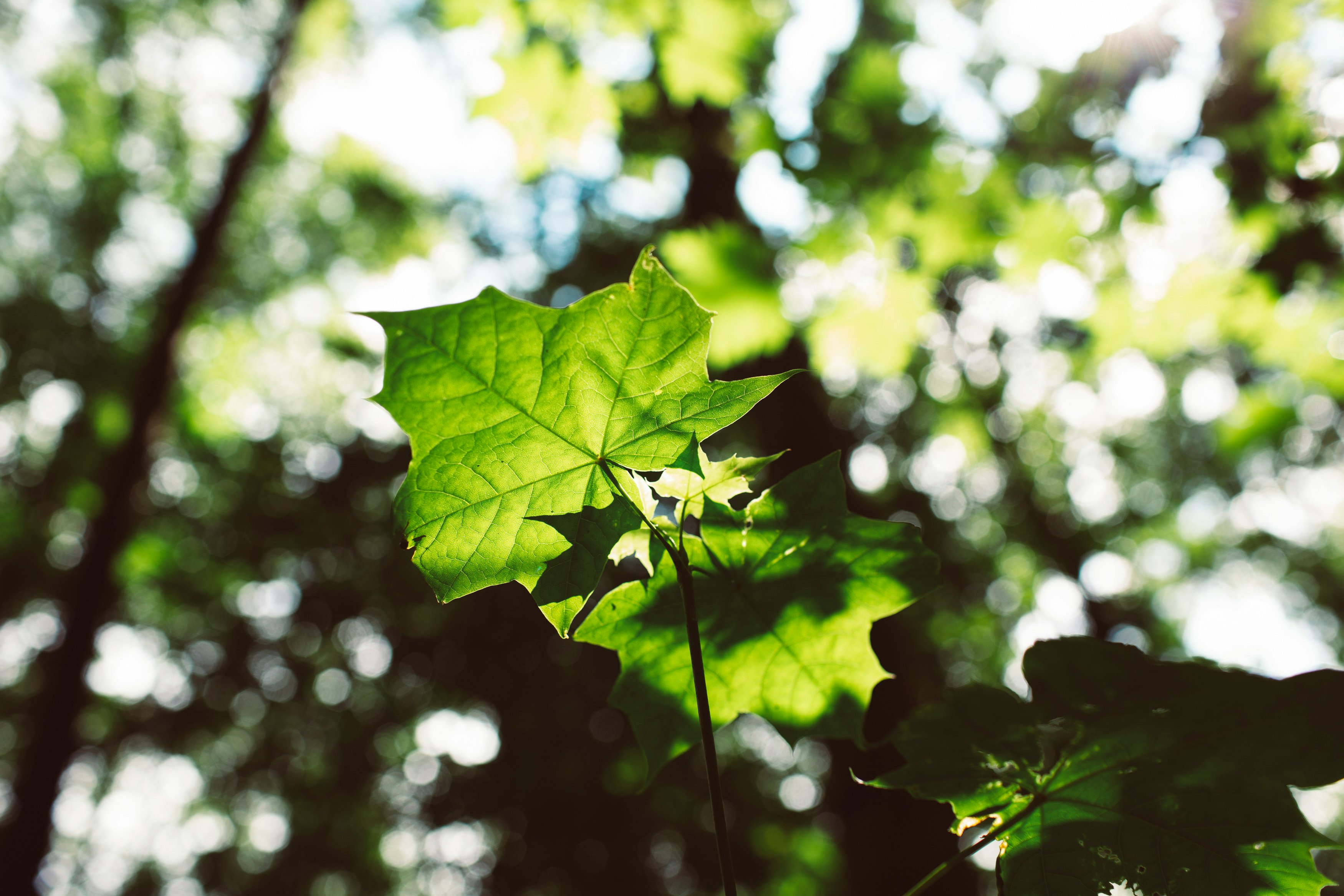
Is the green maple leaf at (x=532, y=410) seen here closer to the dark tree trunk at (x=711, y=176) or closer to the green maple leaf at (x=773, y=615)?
the green maple leaf at (x=773, y=615)

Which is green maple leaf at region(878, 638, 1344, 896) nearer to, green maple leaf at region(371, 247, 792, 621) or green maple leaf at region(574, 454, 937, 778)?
green maple leaf at region(574, 454, 937, 778)

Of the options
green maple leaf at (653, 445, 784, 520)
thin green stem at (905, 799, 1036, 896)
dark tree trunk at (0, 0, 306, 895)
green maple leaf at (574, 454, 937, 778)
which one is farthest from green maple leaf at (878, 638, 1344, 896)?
dark tree trunk at (0, 0, 306, 895)

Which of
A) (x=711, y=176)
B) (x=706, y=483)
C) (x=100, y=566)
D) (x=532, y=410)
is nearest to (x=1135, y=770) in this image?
(x=706, y=483)

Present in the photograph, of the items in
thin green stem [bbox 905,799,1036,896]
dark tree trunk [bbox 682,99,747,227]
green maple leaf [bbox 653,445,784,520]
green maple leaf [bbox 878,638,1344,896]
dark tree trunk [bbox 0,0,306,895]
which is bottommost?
dark tree trunk [bbox 0,0,306,895]

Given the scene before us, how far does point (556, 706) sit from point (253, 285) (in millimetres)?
9507

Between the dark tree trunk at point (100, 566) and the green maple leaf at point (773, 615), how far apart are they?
25.3 feet

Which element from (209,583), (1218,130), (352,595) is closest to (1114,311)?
(1218,130)

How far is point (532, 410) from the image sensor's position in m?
0.83

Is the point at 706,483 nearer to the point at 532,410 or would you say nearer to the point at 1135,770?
the point at 532,410

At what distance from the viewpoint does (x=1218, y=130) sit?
9.34 ft

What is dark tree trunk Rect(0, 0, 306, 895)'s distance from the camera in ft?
19.4

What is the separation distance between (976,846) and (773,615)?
340 millimetres

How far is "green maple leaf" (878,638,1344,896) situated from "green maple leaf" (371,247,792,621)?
496mm

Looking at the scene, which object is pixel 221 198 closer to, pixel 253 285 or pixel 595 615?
pixel 253 285
